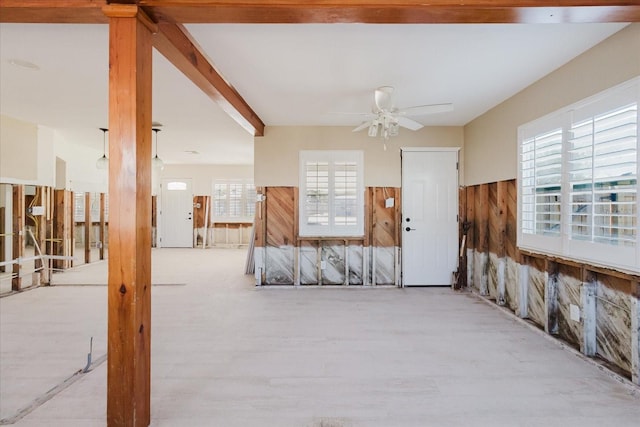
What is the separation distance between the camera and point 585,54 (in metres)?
2.84

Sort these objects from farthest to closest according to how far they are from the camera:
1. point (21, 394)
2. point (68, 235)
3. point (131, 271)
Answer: point (68, 235) < point (21, 394) < point (131, 271)

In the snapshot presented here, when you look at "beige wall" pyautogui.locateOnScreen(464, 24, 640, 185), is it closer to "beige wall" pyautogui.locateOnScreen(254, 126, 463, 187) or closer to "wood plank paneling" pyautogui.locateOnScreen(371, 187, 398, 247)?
"beige wall" pyautogui.locateOnScreen(254, 126, 463, 187)

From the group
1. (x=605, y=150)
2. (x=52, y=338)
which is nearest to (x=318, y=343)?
(x=52, y=338)

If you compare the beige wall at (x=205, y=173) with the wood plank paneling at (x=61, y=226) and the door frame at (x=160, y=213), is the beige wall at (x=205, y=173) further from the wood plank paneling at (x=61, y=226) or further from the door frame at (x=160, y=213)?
the wood plank paneling at (x=61, y=226)

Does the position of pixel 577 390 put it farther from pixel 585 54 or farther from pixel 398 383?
pixel 585 54

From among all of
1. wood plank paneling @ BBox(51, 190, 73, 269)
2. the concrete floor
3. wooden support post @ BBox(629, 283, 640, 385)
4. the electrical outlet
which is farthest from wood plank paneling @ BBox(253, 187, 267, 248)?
wooden support post @ BBox(629, 283, 640, 385)

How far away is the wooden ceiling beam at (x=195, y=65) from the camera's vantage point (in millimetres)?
2305

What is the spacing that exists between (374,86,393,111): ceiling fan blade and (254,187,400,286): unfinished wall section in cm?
206

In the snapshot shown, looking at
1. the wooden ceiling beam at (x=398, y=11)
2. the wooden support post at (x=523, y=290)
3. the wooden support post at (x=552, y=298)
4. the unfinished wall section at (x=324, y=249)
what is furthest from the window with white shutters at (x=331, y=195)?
the wooden ceiling beam at (x=398, y=11)

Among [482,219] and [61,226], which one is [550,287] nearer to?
[482,219]

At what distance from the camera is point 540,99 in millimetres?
3447

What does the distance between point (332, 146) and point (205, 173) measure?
605cm

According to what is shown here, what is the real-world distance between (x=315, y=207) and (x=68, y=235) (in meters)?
4.75

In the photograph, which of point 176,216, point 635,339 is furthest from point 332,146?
point 176,216
